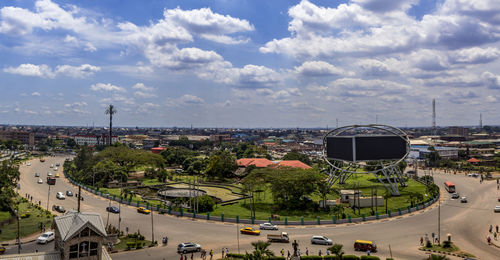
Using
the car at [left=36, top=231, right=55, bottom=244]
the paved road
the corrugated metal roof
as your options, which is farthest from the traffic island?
the car at [left=36, top=231, right=55, bottom=244]

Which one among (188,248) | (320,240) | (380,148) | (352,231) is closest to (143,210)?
(188,248)

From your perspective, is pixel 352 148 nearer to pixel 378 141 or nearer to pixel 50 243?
pixel 378 141

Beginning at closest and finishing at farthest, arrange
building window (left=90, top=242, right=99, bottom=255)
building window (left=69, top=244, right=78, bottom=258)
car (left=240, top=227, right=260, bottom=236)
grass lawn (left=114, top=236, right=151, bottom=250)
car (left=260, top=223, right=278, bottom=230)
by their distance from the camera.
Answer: building window (left=69, top=244, right=78, bottom=258) < building window (left=90, top=242, right=99, bottom=255) < grass lawn (left=114, top=236, right=151, bottom=250) < car (left=240, top=227, right=260, bottom=236) < car (left=260, top=223, right=278, bottom=230)

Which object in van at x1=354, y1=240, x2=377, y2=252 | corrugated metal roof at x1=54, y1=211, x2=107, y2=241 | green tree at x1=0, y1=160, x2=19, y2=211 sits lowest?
van at x1=354, y1=240, x2=377, y2=252

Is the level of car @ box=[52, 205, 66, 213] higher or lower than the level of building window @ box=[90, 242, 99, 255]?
lower

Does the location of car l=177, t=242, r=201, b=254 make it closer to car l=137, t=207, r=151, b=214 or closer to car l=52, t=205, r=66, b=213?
car l=137, t=207, r=151, b=214

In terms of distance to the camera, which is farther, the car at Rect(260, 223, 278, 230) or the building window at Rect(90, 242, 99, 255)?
the car at Rect(260, 223, 278, 230)

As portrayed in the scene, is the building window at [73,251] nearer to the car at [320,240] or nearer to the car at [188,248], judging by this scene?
the car at [188,248]

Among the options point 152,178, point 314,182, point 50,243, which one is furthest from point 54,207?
point 314,182

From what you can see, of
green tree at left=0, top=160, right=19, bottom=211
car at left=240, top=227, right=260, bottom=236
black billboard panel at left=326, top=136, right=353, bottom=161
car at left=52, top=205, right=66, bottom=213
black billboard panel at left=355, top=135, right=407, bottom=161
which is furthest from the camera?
black billboard panel at left=326, top=136, right=353, bottom=161
